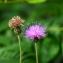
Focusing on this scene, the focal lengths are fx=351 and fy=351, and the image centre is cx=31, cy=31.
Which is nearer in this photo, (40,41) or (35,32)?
(35,32)

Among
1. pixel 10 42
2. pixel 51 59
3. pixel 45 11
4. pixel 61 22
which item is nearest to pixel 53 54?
pixel 51 59

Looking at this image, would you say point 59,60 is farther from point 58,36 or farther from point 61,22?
point 61,22

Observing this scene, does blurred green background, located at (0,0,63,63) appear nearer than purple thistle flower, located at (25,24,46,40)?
No

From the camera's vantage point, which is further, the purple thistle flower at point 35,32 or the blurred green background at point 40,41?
the blurred green background at point 40,41
